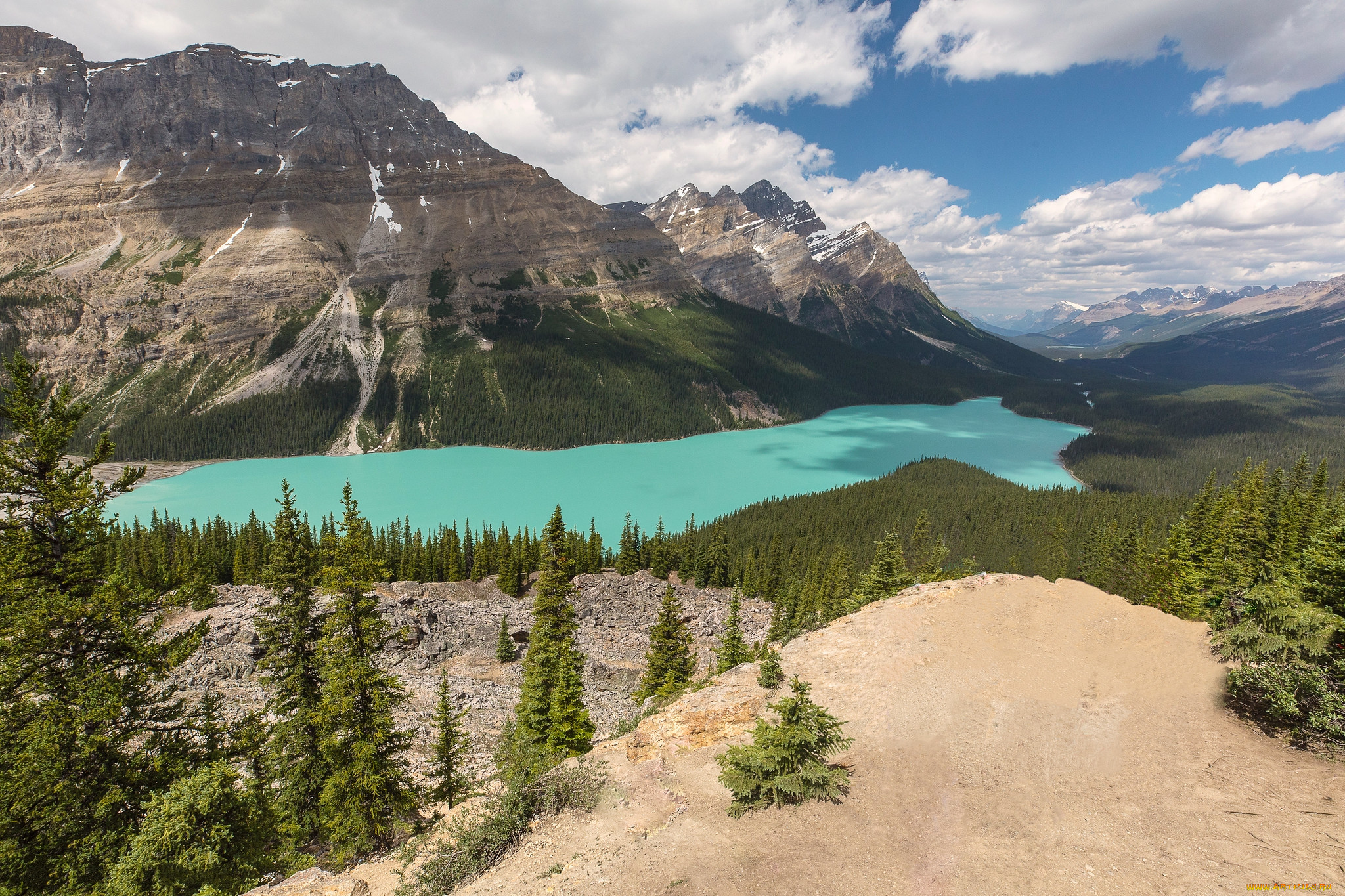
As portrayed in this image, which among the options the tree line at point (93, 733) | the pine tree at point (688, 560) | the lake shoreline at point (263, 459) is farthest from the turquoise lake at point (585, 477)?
the tree line at point (93, 733)

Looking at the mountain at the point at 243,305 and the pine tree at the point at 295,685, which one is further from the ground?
the mountain at the point at 243,305

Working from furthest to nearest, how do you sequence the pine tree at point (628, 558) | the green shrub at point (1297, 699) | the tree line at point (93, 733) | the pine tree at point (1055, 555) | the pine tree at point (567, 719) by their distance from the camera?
the pine tree at point (1055, 555)
the pine tree at point (628, 558)
the pine tree at point (567, 719)
the green shrub at point (1297, 699)
the tree line at point (93, 733)

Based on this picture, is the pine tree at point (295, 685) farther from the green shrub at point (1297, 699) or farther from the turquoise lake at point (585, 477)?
the turquoise lake at point (585, 477)

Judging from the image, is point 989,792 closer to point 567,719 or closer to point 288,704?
point 567,719

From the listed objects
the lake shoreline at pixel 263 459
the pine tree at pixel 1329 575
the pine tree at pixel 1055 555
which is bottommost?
the pine tree at pixel 1055 555

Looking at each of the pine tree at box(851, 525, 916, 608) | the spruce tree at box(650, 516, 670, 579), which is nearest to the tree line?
the pine tree at box(851, 525, 916, 608)

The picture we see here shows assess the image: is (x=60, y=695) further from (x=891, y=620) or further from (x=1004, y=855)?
(x=891, y=620)

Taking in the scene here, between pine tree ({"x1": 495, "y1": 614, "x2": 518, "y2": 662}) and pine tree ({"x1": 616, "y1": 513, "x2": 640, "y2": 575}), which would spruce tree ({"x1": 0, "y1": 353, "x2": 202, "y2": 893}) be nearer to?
pine tree ({"x1": 495, "y1": 614, "x2": 518, "y2": 662})
